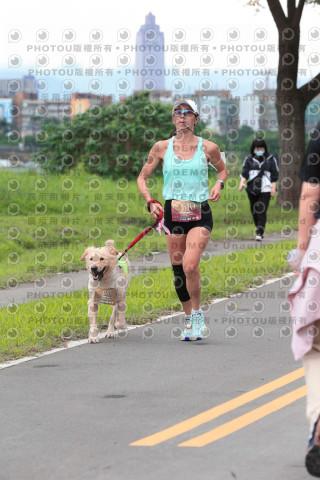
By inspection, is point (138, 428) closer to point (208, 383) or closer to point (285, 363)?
point (208, 383)

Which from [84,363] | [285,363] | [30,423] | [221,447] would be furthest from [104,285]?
[221,447]

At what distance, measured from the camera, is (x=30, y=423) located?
688 centimetres

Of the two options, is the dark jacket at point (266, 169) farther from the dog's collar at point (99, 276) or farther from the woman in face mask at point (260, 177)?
the dog's collar at point (99, 276)

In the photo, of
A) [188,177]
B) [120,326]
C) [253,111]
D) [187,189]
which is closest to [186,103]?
[188,177]

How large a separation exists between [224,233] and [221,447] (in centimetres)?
1625

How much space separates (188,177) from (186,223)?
419mm

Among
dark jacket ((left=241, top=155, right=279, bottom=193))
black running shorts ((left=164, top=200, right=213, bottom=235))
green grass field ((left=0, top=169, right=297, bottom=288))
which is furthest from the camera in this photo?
dark jacket ((left=241, top=155, right=279, bottom=193))

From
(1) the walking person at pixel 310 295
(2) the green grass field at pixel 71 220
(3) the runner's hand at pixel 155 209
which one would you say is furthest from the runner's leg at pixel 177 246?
(2) the green grass field at pixel 71 220

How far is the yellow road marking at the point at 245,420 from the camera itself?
629 cm

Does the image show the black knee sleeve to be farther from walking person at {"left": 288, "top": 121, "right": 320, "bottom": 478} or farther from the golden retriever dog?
walking person at {"left": 288, "top": 121, "right": 320, "bottom": 478}

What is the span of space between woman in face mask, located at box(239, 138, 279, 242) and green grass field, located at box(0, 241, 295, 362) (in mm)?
3939

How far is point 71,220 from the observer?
21.2 metres

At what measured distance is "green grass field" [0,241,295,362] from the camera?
1003 centimetres

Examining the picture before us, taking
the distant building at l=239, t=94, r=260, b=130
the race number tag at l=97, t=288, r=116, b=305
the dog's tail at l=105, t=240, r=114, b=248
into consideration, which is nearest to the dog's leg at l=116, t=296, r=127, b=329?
the race number tag at l=97, t=288, r=116, b=305
